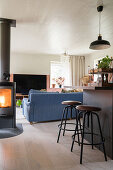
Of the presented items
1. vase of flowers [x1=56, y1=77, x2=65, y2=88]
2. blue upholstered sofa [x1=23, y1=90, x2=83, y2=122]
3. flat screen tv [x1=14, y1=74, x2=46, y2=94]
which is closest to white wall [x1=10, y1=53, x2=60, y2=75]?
flat screen tv [x1=14, y1=74, x2=46, y2=94]

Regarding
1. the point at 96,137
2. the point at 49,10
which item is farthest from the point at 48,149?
the point at 49,10

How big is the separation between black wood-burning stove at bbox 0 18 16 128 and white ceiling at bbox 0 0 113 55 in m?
0.47

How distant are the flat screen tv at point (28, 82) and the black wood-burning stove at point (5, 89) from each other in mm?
4184

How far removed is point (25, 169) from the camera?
190cm

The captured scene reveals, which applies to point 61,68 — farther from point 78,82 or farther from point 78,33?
point 78,33

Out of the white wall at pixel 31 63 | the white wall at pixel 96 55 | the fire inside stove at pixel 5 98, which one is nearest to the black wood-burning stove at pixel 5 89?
the fire inside stove at pixel 5 98

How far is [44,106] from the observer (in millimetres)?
4148

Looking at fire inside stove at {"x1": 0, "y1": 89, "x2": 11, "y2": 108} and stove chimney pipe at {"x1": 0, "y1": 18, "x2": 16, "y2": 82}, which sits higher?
stove chimney pipe at {"x1": 0, "y1": 18, "x2": 16, "y2": 82}

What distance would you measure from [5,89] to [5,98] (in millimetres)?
206

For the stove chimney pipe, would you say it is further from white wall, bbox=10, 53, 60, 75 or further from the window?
the window

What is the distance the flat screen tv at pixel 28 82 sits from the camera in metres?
7.95

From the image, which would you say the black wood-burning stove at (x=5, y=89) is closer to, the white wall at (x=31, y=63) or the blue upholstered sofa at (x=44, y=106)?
the blue upholstered sofa at (x=44, y=106)

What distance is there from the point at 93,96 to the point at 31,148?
1.29 m

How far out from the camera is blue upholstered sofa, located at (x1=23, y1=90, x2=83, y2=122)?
4012 mm
